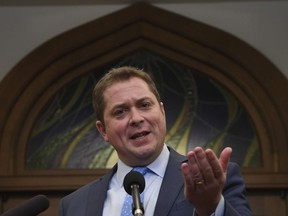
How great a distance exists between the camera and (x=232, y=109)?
4121mm

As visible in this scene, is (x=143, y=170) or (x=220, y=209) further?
(x=143, y=170)

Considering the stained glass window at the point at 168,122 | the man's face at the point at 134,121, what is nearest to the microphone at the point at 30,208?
the man's face at the point at 134,121

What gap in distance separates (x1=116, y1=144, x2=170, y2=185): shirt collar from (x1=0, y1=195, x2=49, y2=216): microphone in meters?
0.61

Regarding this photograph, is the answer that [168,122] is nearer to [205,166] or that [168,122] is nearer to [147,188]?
[147,188]

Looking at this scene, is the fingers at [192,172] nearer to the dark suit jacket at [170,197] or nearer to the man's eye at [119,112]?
the dark suit jacket at [170,197]

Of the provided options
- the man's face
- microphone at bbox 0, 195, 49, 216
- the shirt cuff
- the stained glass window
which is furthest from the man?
the stained glass window

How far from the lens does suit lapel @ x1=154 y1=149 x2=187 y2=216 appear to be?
1.90 meters

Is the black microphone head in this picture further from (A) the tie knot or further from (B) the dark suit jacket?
(A) the tie knot

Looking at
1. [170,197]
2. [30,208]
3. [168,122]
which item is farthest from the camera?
[168,122]

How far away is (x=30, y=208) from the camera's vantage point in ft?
4.59

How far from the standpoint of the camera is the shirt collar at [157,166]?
2.05 metres

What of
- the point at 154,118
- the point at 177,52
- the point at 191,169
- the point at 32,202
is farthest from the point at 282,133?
the point at 32,202

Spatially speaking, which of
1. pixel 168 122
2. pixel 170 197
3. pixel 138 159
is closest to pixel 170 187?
pixel 170 197

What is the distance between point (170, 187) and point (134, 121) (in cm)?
23
